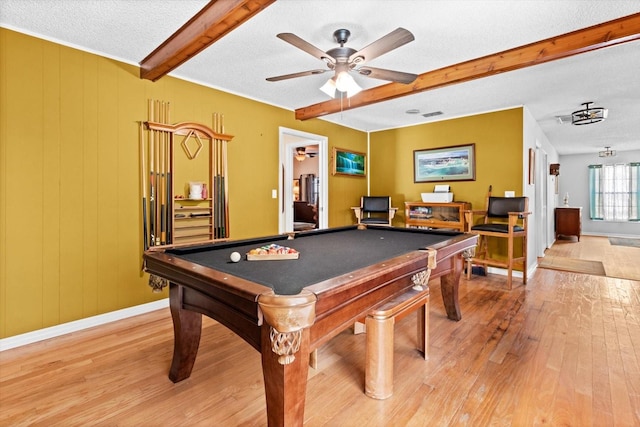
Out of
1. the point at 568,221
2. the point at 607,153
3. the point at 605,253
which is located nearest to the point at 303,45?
the point at 605,253

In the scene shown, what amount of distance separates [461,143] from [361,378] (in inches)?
159

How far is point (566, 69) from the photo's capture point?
309cm

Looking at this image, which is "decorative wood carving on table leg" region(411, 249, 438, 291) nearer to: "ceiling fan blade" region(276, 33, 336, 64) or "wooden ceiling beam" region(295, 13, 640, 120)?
"ceiling fan blade" region(276, 33, 336, 64)

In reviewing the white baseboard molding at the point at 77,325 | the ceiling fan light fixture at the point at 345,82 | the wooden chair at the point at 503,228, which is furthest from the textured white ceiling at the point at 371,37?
the white baseboard molding at the point at 77,325

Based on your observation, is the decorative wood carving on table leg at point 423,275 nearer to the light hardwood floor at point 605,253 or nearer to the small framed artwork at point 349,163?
the small framed artwork at point 349,163

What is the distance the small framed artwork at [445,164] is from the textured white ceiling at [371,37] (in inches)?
34.3

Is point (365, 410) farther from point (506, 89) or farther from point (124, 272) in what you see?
point (506, 89)

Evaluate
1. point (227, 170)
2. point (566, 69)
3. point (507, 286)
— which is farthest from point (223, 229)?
point (566, 69)

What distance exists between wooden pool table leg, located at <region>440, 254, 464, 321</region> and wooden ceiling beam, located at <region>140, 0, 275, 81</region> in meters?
2.36

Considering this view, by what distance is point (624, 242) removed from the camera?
7.30 metres

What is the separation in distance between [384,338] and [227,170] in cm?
271

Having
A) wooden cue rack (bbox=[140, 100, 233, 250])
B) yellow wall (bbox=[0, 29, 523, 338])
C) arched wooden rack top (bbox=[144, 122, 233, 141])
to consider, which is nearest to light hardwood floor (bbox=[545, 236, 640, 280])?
wooden cue rack (bbox=[140, 100, 233, 250])

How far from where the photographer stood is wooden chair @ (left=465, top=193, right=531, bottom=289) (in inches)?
151

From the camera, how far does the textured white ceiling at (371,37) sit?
211 centimetres
